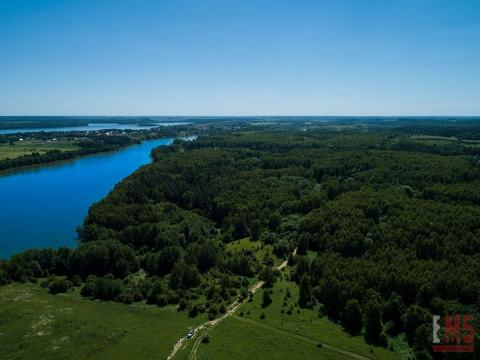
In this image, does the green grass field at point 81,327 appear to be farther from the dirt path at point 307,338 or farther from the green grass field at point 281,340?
the dirt path at point 307,338

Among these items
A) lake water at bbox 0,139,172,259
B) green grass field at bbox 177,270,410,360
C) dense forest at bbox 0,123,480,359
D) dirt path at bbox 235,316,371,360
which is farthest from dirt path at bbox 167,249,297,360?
lake water at bbox 0,139,172,259

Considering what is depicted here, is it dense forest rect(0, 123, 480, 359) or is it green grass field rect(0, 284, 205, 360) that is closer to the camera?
green grass field rect(0, 284, 205, 360)

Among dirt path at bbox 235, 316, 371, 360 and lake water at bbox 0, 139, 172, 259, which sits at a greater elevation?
lake water at bbox 0, 139, 172, 259

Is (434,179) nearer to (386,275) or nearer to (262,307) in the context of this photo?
(386,275)

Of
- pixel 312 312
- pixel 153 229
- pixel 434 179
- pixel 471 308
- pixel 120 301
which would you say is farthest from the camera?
pixel 434 179

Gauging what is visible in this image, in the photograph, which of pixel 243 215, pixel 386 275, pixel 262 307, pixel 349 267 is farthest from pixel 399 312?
pixel 243 215

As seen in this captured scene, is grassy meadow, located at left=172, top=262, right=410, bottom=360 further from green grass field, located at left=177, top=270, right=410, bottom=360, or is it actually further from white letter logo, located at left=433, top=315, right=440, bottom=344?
white letter logo, located at left=433, top=315, right=440, bottom=344

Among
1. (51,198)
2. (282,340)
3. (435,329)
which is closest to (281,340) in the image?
(282,340)
